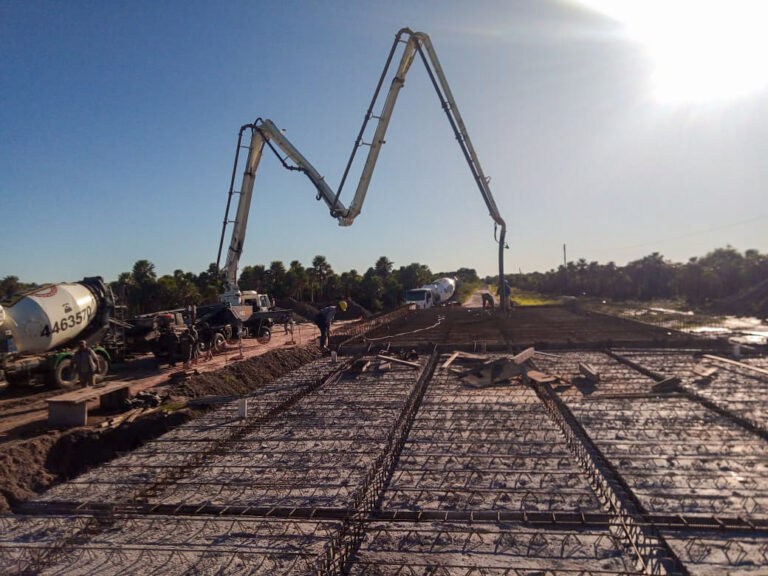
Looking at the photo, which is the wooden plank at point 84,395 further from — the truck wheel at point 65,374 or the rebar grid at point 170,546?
the rebar grid at point 170,546

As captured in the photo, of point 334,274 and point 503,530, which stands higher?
point 334,274

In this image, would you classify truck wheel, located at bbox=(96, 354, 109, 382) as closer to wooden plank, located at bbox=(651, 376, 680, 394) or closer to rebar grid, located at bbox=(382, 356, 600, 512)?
rebar grid, located at bbox=(382, 356, 600, 512)

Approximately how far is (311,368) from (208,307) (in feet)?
23.1

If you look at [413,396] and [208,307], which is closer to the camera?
[413,396]

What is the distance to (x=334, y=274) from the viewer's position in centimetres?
5309

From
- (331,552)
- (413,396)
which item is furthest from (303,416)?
(331,552)

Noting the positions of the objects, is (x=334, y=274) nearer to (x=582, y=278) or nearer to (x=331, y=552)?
(x=582, y=278)

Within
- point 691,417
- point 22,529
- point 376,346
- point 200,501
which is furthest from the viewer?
point 376,346

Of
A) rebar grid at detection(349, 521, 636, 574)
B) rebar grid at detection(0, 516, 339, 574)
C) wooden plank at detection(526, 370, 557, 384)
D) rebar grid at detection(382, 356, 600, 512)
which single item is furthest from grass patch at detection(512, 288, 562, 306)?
rebar grid at detection(0, 516, 339, 574)

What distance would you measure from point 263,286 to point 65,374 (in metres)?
33.9

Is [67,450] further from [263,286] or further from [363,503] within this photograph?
[263,286]

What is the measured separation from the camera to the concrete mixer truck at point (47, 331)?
10852mm

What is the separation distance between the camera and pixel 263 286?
149 ft

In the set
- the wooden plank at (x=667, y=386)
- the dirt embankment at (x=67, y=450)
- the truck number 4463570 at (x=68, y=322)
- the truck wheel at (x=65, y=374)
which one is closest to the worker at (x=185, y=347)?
the truck number 4463570 at (x=68, y=322)
